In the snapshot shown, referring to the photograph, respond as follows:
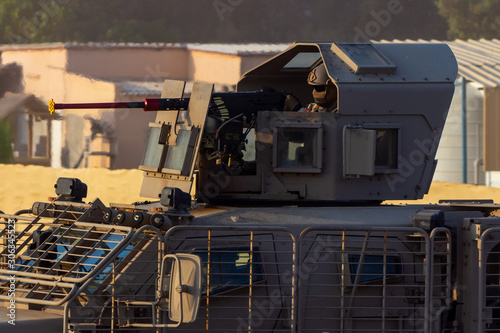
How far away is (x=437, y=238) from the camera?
26.7 ft

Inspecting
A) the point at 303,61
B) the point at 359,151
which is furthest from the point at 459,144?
the point at 359,151

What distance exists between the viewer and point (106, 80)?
27.3m

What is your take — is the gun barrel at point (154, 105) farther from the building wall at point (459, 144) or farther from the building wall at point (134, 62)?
the building wall at point (459, 144)

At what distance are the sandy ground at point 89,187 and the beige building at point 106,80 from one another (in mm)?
1413

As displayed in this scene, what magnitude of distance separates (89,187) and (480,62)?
34.4 feet

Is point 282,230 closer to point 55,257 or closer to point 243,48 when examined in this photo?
point 55,257

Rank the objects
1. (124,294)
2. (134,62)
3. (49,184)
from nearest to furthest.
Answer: (124,294) → (49,184) → (134,62)

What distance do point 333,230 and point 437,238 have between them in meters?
0.97

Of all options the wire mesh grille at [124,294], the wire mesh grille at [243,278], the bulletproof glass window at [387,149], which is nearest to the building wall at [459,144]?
the bulletproof glass window at [387,149]

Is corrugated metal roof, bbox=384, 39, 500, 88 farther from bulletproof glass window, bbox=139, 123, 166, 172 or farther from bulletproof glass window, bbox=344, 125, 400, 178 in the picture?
bulletproof glass window, bbox=139, 123, 166, 172

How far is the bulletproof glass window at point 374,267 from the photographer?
8016 millimetres

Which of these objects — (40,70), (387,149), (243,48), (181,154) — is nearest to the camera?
(181,154)

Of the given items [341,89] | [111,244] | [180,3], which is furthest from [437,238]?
[180,3]

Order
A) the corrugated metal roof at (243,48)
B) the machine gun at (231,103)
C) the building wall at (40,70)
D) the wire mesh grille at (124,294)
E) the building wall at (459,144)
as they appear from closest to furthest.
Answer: the wire mesh grille at (124,294), the machine gun at (231,103), the building wall at (40,70), the building wall at (459,144), the corrugated metal roof at (243,48)
